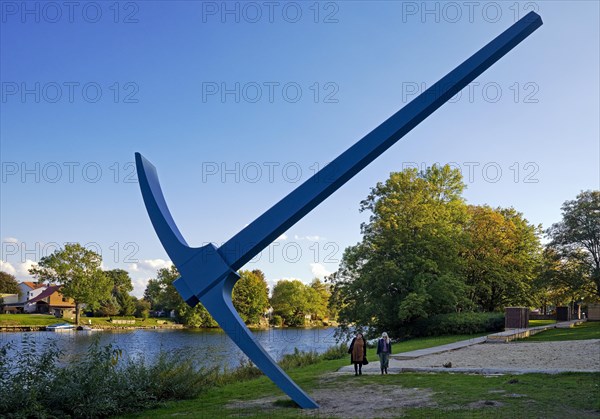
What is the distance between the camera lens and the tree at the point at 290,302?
8056 centimetres

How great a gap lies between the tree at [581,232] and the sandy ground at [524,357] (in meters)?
14.5

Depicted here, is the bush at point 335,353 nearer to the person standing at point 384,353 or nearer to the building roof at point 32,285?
the person standing at point 384,353

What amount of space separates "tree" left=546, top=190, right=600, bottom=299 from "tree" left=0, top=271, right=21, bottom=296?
84.0 m

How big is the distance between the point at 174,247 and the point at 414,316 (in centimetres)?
2277

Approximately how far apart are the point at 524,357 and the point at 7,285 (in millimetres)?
91534

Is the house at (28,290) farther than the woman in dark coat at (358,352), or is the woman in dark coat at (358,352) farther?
the house at (28,290)

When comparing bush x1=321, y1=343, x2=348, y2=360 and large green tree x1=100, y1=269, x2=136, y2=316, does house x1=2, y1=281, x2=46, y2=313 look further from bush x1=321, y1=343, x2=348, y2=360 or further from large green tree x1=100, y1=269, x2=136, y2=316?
bush x1=321, y1=343, x2=348, y2=360

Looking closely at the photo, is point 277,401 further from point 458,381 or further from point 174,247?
point 458,381

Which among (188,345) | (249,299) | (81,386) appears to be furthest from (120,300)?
(81,386)

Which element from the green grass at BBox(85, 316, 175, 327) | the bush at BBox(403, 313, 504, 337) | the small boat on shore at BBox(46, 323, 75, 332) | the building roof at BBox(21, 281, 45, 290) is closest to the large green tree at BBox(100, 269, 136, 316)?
the green grass at BBox(85, 316, 175, 327)

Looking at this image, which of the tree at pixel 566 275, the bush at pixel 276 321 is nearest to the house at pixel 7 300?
the bush at pixel 276 321

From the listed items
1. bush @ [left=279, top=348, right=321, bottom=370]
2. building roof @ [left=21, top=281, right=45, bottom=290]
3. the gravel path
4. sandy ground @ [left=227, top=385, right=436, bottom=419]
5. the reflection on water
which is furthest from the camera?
building roof @ [left=21, top=281, right=45, bottom=290]

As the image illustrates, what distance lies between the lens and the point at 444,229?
101 feet

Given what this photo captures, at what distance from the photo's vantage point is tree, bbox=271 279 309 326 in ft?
264
